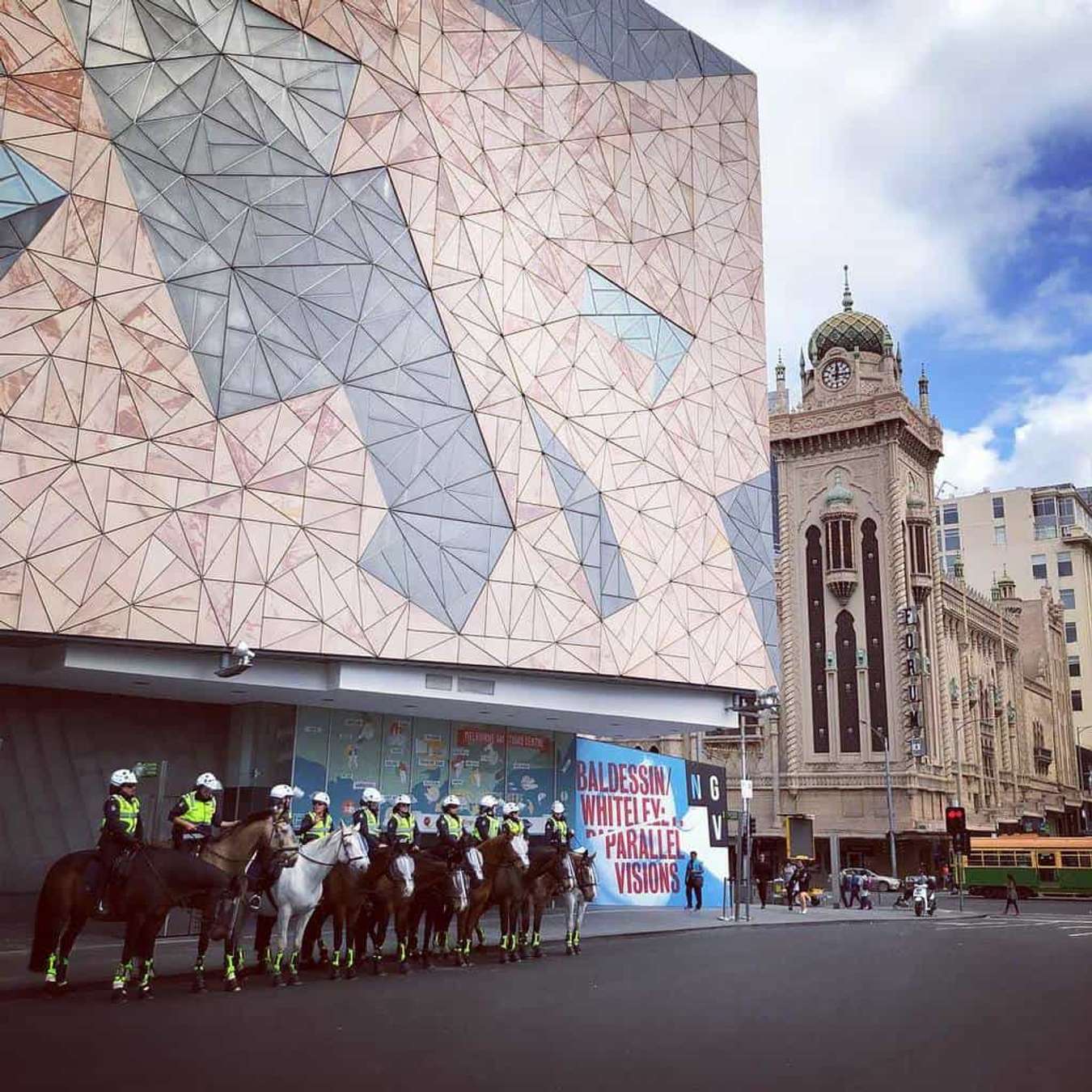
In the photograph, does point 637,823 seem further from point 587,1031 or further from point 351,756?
point 587,1031

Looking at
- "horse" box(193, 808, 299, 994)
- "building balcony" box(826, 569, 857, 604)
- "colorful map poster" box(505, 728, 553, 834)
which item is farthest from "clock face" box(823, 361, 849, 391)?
"horse" box(193, 808, 299, 994)

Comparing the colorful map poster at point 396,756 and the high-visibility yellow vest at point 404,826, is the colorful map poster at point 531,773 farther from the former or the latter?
the high-visibility yellow vest at point 404,826

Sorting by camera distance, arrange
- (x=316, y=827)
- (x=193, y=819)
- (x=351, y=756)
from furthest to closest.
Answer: (x=351, y=756) → (x=316, y=827) → (x=193, y=819)

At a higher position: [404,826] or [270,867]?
[404,826]

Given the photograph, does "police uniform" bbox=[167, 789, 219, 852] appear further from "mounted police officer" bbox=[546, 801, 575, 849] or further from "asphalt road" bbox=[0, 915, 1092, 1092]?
"mounted police officer" bbox=[546, 801, 575, 849]

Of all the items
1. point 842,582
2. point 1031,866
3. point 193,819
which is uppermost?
point 842,582

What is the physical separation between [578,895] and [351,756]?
10.9 m

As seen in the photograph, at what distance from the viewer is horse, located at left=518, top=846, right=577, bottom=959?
67.7 ft

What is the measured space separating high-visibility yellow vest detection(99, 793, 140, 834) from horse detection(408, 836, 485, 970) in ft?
18.1

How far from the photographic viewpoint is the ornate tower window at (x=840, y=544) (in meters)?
75.6

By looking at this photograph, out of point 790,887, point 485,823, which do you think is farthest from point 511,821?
point 790,887

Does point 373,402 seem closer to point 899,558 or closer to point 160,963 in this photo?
point 160,963

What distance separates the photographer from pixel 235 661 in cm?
2550

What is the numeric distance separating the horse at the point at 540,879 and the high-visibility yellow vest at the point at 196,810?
22.4ft
